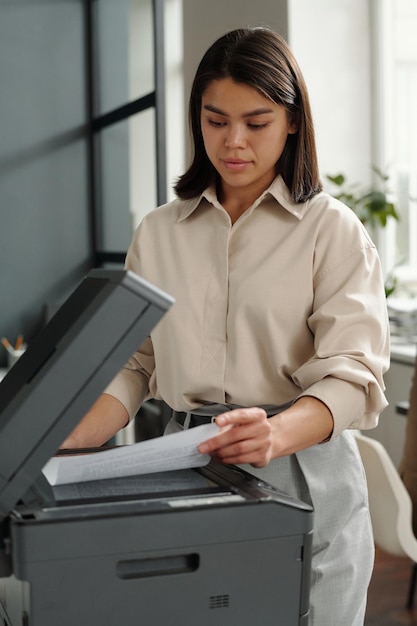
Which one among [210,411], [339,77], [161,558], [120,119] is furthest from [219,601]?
[120,119]

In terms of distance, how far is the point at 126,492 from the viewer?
98 cm

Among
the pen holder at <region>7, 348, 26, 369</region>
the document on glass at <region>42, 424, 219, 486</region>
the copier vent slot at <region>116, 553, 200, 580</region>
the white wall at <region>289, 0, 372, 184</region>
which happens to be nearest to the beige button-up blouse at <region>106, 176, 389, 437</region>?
the document on glass at <region>42, 424, 219, 486</region>

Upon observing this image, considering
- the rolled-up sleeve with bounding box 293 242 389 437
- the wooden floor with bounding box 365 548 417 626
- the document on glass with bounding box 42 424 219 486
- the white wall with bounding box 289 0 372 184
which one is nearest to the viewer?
the document on glass with bounding box 42 424 219 486

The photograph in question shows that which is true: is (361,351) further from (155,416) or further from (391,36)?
(391,36)

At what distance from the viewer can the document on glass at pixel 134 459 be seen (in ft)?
3.25

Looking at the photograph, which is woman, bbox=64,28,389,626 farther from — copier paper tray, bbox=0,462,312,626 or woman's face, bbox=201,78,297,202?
copier paper tray, bbox=0,462,312,626

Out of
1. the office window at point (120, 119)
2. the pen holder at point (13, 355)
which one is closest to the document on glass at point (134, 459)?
the office window at point (120, 119)

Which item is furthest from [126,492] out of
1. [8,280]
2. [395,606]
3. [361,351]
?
[8,280]

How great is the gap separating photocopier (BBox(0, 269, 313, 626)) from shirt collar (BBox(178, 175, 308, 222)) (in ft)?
1.74

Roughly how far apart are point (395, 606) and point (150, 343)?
212 centimetres

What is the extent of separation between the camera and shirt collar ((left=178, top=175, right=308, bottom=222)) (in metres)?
1.41

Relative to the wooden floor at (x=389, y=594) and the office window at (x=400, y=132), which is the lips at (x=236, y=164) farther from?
the office window at (x=400, y=132)

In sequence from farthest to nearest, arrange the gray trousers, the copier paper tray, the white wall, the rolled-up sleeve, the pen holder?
the pen holder < the white wall < the gray trousers < the rolled-up sleeve < the copier paper tray

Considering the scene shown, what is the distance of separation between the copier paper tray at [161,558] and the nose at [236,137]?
556 mm
